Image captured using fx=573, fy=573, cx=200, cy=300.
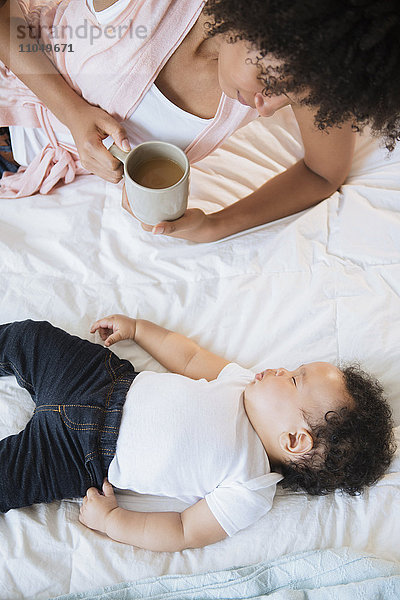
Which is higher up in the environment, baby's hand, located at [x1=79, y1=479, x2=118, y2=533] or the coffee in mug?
the coffee in mug

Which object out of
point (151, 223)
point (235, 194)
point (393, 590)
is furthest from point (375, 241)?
point (393, 590)

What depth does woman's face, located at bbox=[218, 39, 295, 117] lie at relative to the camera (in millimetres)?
809

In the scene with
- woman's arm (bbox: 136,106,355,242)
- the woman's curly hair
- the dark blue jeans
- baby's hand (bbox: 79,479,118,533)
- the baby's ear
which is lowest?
baby's hand (bbox: 79,479,118,533)

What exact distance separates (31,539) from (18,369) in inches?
11.7

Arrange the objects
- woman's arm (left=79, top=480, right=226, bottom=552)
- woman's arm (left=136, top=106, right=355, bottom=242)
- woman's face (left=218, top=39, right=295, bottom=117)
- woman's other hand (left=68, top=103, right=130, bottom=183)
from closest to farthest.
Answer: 1. woman's face (left=218, top=39, right=295, bottom=117)
2. woman's arm (left=79, top=480, right=226, bottom=552)
3. woman's other hand (left=68, top=103, right=130, bottom=183)
4. woman's arm (left=136, top=106, right=355, bottom=242)

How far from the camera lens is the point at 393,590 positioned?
839 mm

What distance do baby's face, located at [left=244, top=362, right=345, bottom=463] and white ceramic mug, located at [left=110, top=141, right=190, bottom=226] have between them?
350mm

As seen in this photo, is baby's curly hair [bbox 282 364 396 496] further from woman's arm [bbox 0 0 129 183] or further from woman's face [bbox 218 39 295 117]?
woman's arm [bbox 0 0 129 183]

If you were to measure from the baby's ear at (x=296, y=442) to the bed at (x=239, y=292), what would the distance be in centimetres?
8

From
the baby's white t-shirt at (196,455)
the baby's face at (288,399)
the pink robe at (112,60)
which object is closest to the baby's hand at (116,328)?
the baby's white t-shirt at (196,455)

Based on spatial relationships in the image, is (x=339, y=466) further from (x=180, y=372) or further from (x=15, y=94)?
(x=15, y=94)

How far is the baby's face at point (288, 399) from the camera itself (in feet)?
3.27

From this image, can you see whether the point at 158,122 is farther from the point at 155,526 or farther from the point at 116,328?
the point at 155,526

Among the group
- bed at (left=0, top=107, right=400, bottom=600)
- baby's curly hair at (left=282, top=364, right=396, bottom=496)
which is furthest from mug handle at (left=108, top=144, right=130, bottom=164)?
baby's curly hair at (left=282, top=364, right=396, bottom=496)
